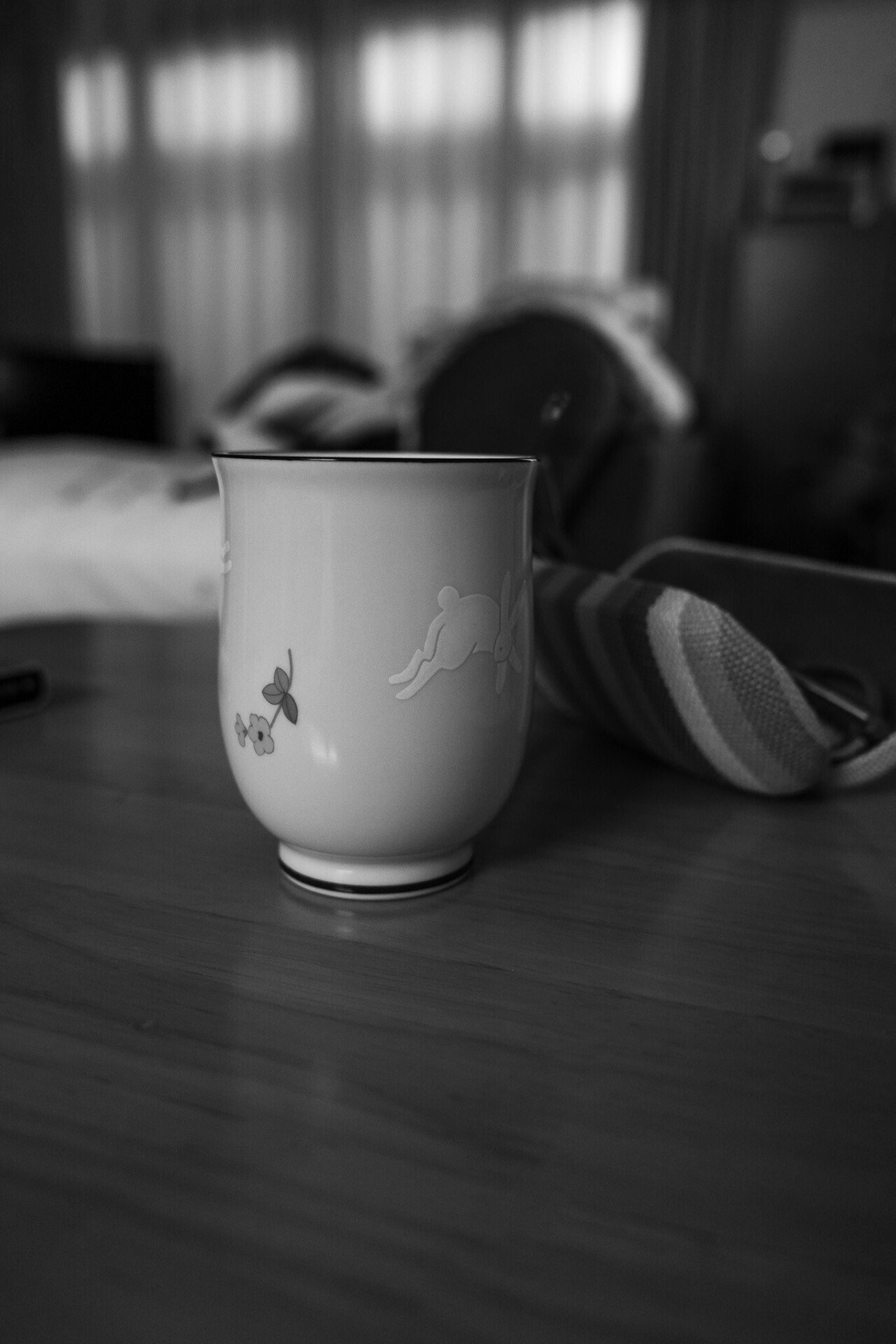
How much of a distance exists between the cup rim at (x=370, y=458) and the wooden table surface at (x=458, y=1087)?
14cm

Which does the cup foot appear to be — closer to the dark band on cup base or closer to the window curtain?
the dark band on cup base

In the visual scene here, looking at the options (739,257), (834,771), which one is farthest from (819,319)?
Answer: (834,771)

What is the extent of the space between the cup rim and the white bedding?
3.34 feet

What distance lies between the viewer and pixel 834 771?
45 cm

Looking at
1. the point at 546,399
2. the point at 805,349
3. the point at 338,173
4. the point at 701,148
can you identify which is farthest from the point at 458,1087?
the point at 338,173

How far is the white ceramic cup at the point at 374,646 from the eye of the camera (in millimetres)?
324

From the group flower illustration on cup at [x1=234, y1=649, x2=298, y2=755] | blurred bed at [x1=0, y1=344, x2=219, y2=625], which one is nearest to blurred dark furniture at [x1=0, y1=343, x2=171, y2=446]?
blurred bed at [x1=0, y1=344, x2=219, y2=625]

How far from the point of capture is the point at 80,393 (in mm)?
4082

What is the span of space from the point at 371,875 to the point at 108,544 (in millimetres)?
1259

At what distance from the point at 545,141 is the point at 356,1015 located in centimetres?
407

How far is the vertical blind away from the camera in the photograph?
383 centimetres

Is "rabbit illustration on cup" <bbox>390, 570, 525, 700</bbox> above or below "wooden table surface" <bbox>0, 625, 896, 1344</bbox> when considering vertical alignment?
above

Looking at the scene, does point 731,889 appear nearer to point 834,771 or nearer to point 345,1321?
point 834,771

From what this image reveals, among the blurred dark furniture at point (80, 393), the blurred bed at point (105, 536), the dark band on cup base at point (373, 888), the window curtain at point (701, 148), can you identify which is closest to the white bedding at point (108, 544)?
the blurred bed at point (105, 536)
